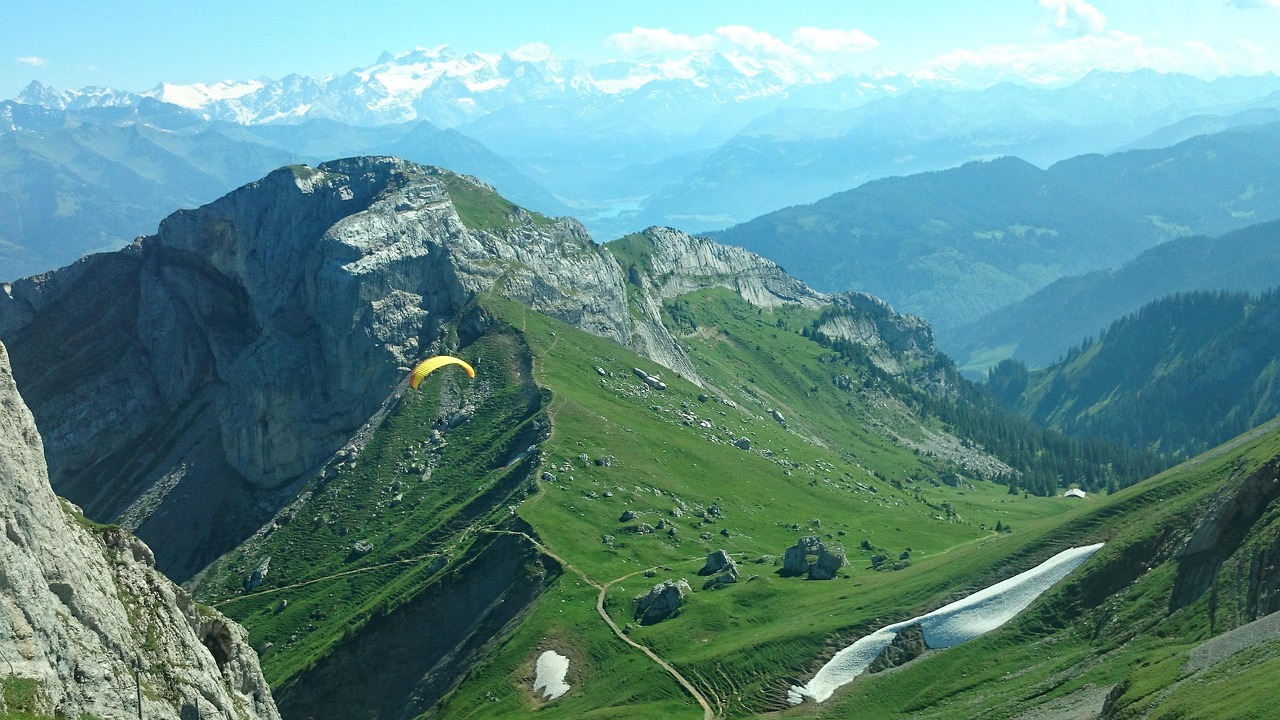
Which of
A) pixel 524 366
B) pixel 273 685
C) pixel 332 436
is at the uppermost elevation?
pixel 524 366

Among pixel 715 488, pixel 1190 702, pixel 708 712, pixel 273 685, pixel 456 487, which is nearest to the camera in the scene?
pixel 1190 702

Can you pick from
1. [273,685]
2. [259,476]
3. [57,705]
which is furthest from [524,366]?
[57,705]

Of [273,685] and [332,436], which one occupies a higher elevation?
[332,436]

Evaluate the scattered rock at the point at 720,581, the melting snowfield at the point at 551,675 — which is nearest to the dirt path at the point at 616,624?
the melting snowfield at the point at 551,675

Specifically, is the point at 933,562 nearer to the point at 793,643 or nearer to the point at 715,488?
the point at 793,643

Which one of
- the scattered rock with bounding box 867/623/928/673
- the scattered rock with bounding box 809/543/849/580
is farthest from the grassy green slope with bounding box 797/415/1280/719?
the scattered rock with bounding box 809/543/849/580

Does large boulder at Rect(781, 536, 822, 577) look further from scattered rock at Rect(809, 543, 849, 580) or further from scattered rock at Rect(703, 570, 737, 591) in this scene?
scattered rock at Rect(703, 570, 737, 591)

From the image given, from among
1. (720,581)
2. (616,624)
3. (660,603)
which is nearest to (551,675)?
(616,624)
